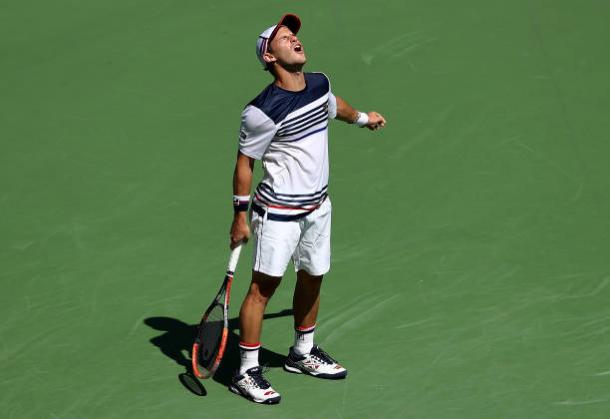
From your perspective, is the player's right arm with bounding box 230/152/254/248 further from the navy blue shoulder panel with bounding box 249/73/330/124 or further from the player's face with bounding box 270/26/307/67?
the player's face with bounding box 270/26/307/67

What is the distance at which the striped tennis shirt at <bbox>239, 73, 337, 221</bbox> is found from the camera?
21.4 ft

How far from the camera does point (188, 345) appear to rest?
24.6 ft

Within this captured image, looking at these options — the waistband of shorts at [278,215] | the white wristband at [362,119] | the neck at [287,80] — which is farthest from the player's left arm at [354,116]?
the waistband of shorts at [278,215]

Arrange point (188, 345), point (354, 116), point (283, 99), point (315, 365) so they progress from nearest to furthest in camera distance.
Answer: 1. point (283, 99)
2. point (315, 365)
3. point (354, 116)
4. point (188, 345)

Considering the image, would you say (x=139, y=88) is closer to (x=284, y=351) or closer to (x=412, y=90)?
(x=412, y=90)

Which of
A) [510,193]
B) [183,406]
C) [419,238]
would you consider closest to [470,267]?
[419,238]

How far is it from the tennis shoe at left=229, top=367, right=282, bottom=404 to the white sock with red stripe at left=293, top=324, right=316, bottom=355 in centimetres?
31

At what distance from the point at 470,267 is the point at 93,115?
3899 millimetres

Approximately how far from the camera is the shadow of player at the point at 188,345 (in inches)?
285

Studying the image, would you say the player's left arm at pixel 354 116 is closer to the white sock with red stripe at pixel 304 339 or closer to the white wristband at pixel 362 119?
the white wristband at pixel 362 119

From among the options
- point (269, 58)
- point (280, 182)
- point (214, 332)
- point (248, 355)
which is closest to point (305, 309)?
point (248, 355)

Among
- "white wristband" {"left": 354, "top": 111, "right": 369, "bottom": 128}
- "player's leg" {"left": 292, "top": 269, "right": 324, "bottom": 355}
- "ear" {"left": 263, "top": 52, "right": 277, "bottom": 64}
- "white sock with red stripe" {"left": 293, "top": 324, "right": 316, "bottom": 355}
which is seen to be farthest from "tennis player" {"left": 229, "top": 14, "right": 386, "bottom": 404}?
"white wristband" {"left": 354, "top": 111, "right": 369, "bottom": 128}

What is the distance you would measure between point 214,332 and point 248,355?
0.81ft

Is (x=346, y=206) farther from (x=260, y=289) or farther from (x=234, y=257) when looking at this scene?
(x=234, y=257)
